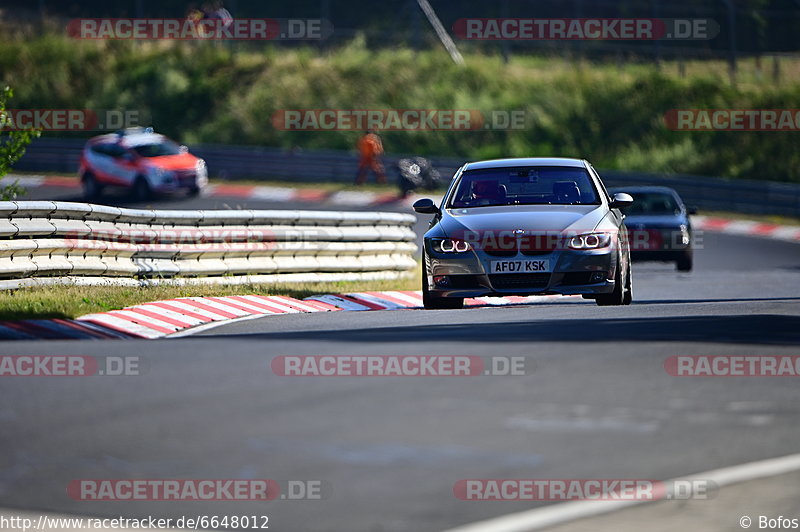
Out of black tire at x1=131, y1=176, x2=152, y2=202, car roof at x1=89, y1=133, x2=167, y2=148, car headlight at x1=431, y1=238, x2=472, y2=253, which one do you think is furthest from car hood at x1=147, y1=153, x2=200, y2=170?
car headlight at x1=431, y1=238, x2=472, y2=253

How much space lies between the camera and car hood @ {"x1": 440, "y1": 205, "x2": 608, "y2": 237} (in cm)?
1287

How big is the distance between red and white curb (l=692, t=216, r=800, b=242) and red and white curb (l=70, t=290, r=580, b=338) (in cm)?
1363

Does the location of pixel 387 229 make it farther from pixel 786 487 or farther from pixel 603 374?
pixel 786 487

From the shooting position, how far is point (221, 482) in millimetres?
6262

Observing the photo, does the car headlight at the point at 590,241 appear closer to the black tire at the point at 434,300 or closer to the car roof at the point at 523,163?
the black tire at the point at 434,300

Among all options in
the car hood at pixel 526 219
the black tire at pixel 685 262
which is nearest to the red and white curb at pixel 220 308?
the car hood at pixel 526 219

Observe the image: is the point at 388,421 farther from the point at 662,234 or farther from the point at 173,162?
the point at 173,162

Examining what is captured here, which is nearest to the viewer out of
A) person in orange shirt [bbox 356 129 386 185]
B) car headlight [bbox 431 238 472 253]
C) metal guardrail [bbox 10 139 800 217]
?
car headlight [bbox 431 238 472 253]

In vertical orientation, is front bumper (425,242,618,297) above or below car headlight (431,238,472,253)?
below

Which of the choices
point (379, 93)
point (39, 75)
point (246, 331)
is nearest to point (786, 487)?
point (246, 331)

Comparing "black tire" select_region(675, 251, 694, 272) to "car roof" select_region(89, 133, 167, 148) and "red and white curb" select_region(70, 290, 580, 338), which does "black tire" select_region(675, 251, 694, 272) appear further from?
"car roof" select_region(89, 133, 167, 148)

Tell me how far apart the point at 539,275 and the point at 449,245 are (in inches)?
35.3

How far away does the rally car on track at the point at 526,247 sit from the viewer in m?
12.8

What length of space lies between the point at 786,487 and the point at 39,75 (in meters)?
42.7
